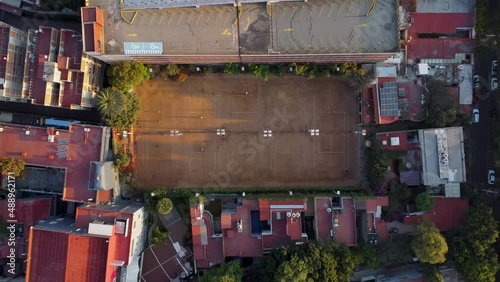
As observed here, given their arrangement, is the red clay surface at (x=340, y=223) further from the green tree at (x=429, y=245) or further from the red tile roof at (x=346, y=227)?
the green tree at (x=429, y=245)

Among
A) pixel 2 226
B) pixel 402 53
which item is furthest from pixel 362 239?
pixel 2 226

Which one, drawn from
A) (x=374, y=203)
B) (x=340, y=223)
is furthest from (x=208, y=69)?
(x=374, y=203)

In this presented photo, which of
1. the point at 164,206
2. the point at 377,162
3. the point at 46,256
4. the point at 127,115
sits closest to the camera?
the point at 46,256

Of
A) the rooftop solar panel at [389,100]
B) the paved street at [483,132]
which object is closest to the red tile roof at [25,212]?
the rooftop solar panel at [389,100]

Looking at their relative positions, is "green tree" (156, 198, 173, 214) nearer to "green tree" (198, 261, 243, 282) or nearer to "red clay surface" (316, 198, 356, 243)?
"green tree" (198, 261, 243, 282)

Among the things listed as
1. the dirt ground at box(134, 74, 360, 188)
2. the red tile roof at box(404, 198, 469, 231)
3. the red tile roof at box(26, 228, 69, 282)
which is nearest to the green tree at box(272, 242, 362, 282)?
the dirt ground at box(134, 74, 360, 188)

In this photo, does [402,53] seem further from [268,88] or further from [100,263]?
[100,263]

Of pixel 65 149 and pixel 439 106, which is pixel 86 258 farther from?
pixel 439 106
